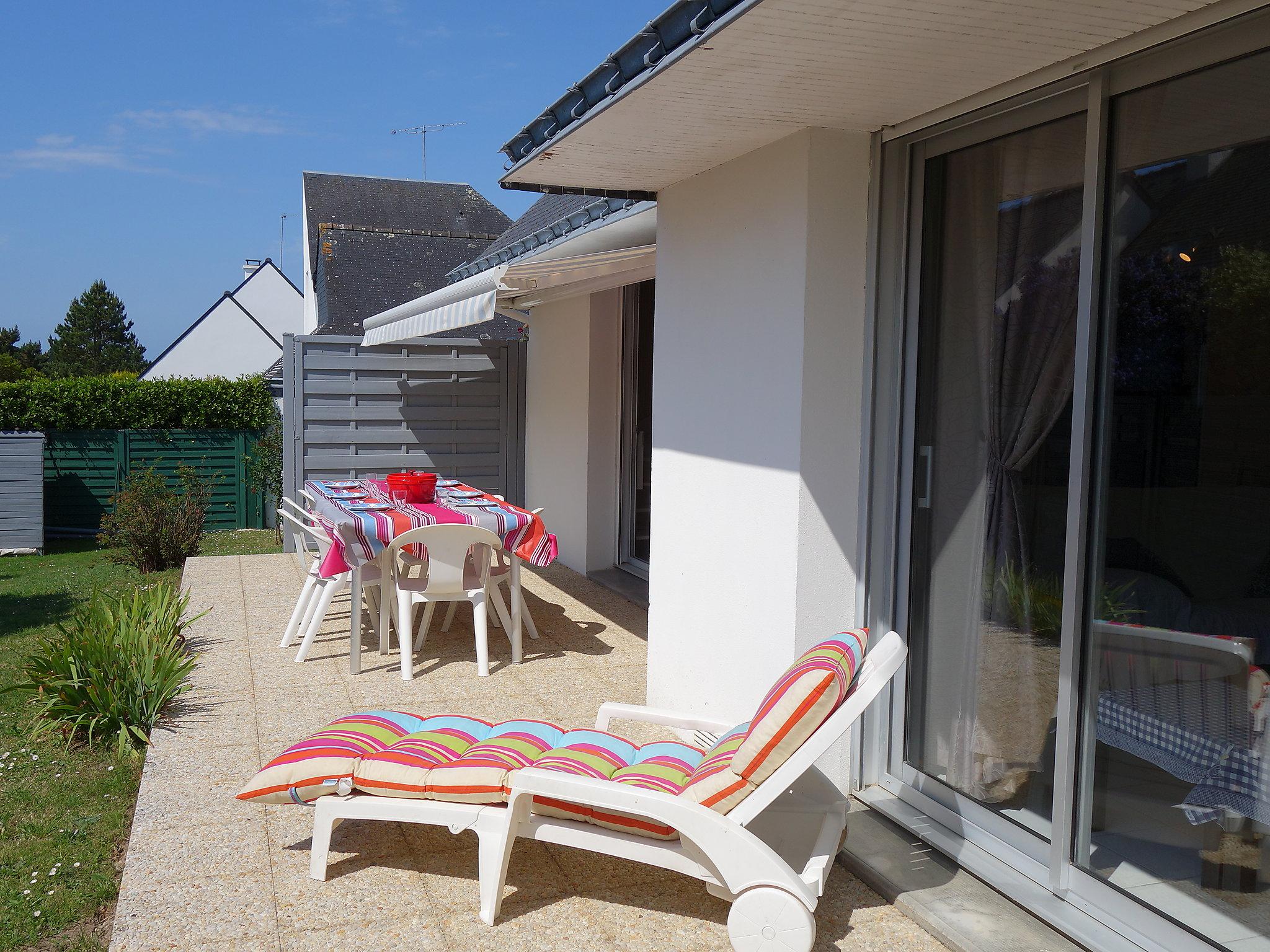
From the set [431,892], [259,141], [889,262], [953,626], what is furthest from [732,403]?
[259,141]

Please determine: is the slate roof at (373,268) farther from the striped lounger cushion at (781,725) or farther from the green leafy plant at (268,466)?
the striped lounger cushion at (781,725)

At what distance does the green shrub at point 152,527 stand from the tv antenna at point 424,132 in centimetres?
1663

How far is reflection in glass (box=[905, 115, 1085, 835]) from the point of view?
A: 3814mm

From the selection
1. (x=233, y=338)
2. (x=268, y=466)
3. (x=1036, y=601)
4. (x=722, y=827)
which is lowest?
(x=722, y=827)

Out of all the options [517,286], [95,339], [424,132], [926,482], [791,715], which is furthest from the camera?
[95,339]

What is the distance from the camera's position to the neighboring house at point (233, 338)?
4078 cm

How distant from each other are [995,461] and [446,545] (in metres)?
4.18

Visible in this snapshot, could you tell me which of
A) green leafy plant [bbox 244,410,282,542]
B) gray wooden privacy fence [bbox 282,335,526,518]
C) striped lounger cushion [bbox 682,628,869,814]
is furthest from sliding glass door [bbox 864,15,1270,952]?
green leafy plant [bbox 244,410,282,542]

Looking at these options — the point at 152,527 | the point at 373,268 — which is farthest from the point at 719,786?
the point at 373,268

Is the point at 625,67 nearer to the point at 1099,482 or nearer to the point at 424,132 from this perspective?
the point at 1099,482

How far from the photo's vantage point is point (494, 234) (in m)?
27.5

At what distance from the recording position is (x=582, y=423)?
38.0 feet

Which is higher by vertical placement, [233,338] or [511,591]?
[233,338]

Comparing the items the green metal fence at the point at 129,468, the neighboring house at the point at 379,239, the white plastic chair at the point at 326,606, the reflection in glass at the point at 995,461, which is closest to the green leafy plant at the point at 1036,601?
the reflection in glass at the point at 995,461
